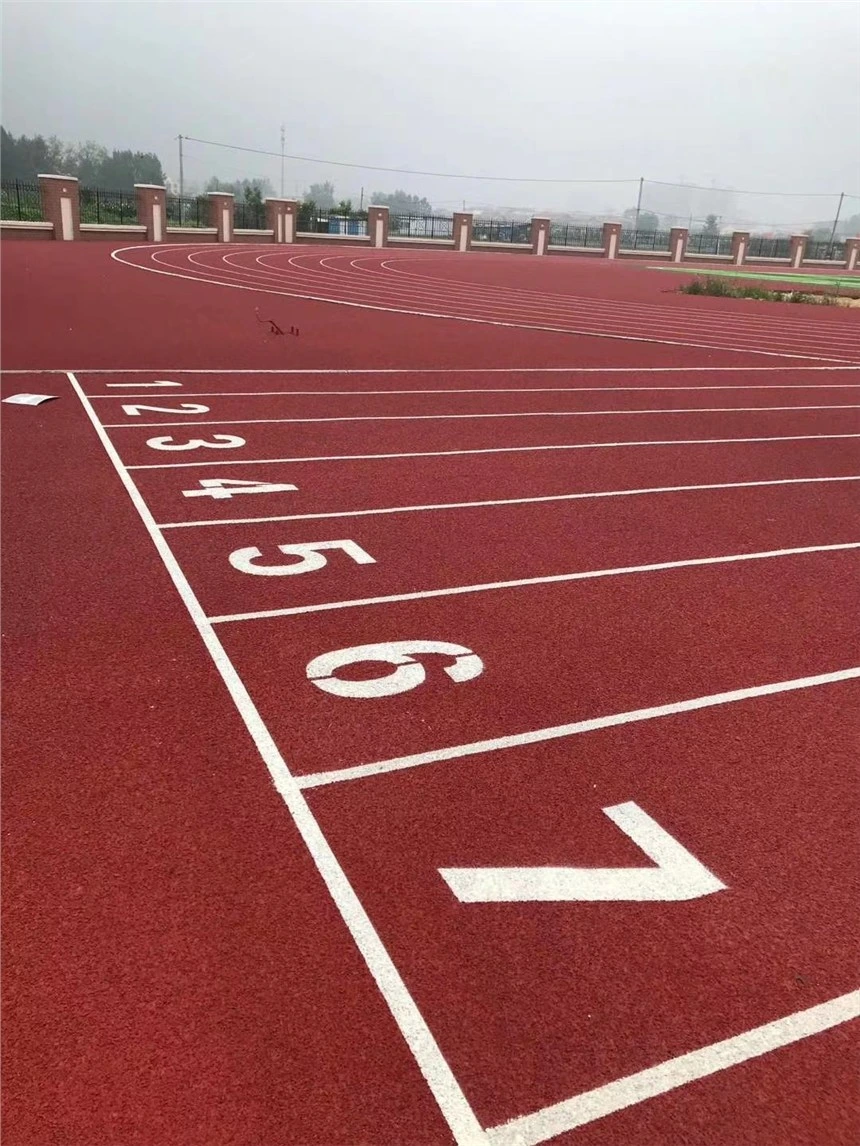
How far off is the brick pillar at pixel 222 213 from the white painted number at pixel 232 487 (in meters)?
40.2

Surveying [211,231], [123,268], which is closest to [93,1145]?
[123,268]

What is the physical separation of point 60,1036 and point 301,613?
2.84 m

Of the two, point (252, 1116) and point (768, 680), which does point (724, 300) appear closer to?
point (768, 680)

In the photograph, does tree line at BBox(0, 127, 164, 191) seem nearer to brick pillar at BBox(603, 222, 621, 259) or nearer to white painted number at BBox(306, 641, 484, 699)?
brick pillar at BBox(603, 222, 621, 259)

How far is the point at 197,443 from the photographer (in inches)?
339

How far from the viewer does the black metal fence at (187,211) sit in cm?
4412

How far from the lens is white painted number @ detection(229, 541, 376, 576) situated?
574 cm

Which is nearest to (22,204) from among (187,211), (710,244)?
(187,211)

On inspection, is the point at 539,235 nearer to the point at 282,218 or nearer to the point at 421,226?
the point at 421,226

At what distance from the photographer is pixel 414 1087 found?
97.1 inches

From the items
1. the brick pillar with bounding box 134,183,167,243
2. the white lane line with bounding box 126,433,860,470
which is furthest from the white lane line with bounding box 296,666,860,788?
the brick pillar with bounding box 134,183,167,243

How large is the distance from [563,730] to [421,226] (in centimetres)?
5621

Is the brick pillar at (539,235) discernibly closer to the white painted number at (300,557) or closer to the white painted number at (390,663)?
the white painted number at (300,557)

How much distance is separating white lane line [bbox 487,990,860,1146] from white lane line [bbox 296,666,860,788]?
1599mm
